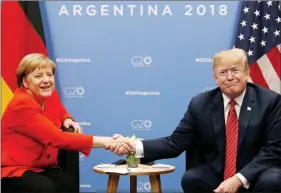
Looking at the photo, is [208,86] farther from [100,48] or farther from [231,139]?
[231,139]

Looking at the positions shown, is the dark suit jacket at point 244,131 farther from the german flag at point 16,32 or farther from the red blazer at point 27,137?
the german flag at point 16,32

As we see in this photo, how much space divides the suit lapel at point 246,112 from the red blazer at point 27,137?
1114mm

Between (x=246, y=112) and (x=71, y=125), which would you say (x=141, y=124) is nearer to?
(x=71, y=125)

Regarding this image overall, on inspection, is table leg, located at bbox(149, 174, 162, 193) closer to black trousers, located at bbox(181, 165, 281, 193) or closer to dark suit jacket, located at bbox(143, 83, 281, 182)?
dark suit jacket, located at bbox(143, 83, 281, 182)

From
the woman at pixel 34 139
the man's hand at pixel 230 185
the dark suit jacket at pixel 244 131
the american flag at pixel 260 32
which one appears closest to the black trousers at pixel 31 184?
the woman at pixel 34 139

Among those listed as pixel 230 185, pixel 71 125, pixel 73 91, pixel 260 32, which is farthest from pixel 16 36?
pixel 230 185

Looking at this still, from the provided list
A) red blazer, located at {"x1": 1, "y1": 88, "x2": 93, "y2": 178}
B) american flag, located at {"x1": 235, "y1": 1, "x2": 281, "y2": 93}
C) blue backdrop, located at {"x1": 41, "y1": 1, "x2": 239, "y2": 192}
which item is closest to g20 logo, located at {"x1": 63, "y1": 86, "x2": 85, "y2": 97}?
blue backdrop, located at {"x1": 41, "y1": 1, "x2": 239, "y2": 192}

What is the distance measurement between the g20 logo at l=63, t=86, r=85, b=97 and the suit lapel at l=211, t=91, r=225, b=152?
237 centimetres

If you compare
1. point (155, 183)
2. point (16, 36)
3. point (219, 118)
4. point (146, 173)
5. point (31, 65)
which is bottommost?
point (155, 183)

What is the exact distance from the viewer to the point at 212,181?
3.55 metres

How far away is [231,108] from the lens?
12.1 feet

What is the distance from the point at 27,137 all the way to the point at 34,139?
0.05 m

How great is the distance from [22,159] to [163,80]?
2.38 m

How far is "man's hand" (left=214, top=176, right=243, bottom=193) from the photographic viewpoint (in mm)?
3375
